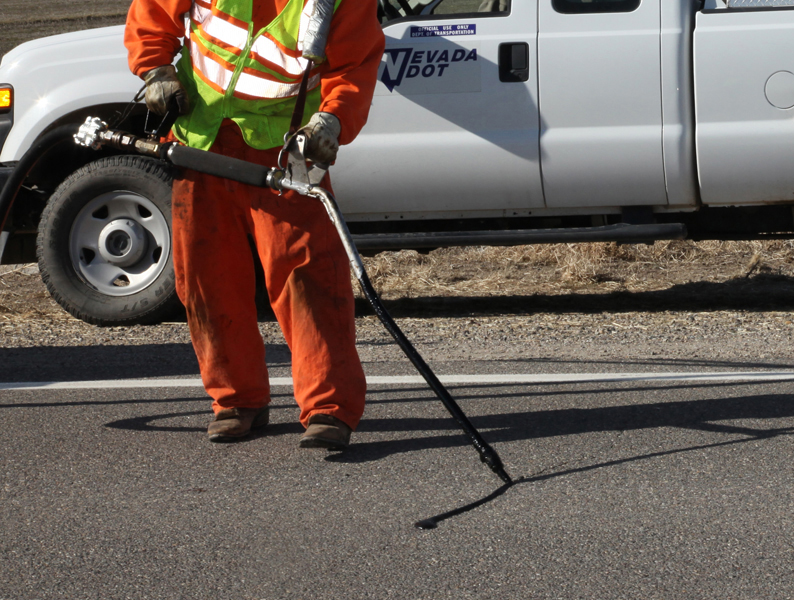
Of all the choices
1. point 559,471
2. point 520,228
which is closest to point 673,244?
point 520,228

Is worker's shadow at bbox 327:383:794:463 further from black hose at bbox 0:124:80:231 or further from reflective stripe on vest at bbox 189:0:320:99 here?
black hose at bbox 0:124:80:231

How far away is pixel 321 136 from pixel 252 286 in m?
0.66

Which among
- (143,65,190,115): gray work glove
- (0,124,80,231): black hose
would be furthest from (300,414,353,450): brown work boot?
(0,124,80,231): black hose

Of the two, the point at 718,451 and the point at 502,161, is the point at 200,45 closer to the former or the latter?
the point at 718,451

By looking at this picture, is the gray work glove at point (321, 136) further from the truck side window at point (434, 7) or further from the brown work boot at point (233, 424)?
the truck side window at point (434, 7)

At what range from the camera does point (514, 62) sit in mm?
5367

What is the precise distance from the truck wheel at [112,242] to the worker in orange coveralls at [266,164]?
84.8 inches

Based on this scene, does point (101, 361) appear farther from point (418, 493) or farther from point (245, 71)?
point (418, 493)

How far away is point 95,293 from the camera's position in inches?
224

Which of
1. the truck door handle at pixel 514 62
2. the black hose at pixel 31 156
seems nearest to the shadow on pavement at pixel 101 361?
the black hose at pixel 31 156

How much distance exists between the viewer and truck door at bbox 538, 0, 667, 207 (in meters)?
5.30

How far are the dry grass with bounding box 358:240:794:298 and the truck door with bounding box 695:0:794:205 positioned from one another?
62.7 inches

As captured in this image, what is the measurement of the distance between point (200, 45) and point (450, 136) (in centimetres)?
226

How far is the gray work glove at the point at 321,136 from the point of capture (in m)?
3.15
